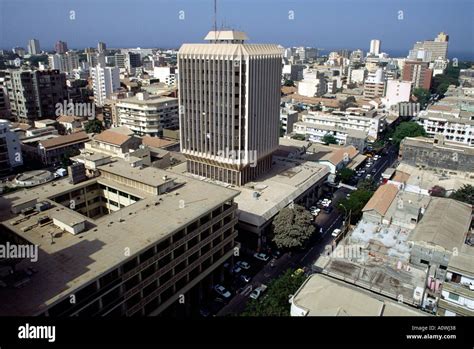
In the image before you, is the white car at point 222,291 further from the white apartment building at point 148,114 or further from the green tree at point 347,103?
the green tree at point 347,103

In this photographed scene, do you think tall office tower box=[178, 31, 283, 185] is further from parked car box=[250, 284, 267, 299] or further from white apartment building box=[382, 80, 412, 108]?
white apartment building box=[382, 80, 412, 108]

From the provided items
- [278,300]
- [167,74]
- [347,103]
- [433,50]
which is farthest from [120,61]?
[278,300]

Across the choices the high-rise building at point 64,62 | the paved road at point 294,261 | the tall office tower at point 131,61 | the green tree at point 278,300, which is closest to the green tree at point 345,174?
the paved road at point 294,261

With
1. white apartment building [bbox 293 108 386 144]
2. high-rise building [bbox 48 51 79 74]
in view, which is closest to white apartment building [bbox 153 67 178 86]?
high-rise building [bbox 48 51 79 74]

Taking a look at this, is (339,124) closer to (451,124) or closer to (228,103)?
(451,124)

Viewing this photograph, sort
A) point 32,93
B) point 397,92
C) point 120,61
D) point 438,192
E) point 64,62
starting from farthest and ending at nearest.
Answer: point 120,61
point 64,62
point 397,92
point 32,93
point 438,192

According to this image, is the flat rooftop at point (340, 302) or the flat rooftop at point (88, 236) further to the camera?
the flat rooftop at point (340, 302)
